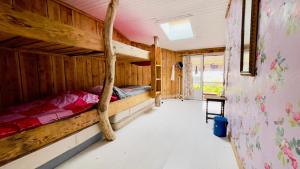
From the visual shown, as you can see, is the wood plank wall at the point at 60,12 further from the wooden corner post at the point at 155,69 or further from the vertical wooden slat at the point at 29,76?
the wooden corner post at the point at 155,69

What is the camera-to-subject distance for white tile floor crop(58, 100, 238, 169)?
1.73 meters

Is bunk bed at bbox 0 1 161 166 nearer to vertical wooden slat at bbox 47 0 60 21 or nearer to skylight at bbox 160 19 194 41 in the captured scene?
vertical wooden slat at bbox 47 0 60 21

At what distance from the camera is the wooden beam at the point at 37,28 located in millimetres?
1090

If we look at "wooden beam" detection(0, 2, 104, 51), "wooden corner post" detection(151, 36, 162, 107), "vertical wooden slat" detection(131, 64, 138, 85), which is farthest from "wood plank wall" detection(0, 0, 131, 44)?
"vertical wooden slat" detection(131, 64, 138, 85)

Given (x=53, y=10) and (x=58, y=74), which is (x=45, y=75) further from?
(x=53, y=10)

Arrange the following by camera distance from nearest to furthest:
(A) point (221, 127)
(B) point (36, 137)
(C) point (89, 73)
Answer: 1. (B) point (36, 137)
2. (A) point (221, 127)
3. (C) point (89, 73)

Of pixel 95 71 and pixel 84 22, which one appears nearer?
pixel 84 22

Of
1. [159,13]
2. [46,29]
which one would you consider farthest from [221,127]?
[46,29]

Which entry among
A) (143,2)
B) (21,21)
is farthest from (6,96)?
(143,2)

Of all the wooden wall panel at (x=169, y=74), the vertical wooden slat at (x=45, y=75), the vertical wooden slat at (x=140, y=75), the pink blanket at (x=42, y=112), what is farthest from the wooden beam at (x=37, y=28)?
the wooden wall panel at (x=169, y=74)

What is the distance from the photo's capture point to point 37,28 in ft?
4.21

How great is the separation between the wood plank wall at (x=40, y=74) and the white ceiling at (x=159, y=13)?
3.57 feet

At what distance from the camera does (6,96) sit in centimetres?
201

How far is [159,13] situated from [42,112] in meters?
2.61
